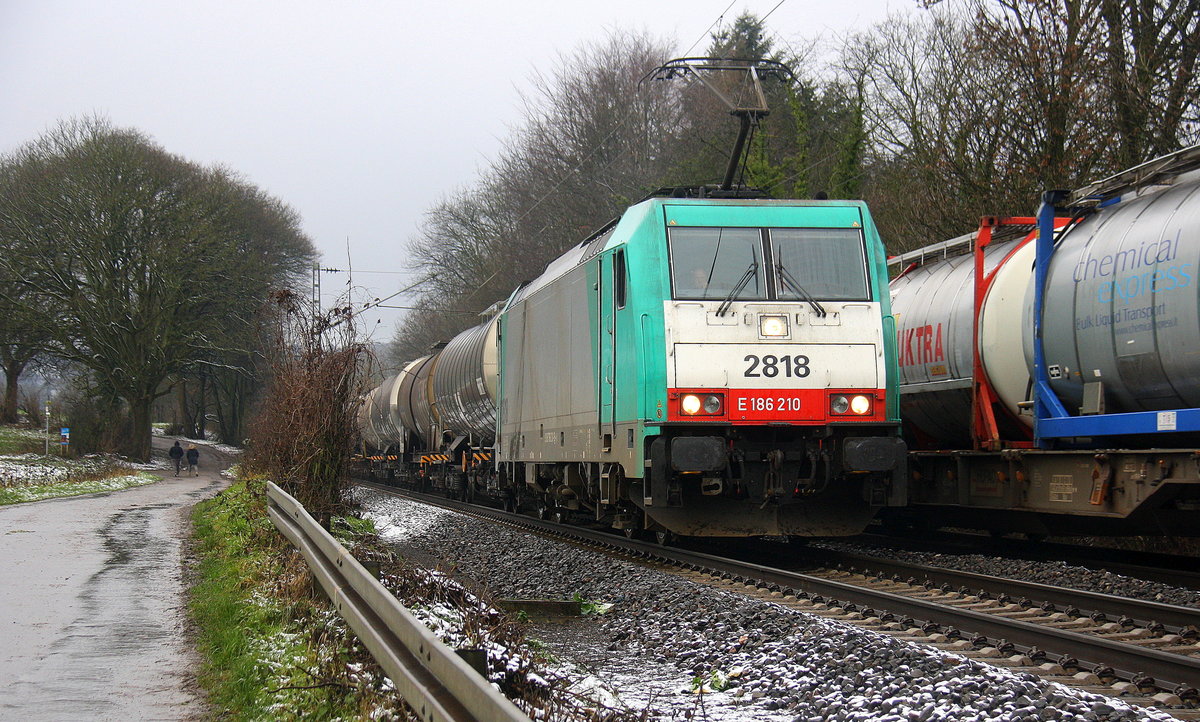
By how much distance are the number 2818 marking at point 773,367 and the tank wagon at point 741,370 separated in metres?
0.01

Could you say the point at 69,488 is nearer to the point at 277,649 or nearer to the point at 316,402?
the point at 316,402

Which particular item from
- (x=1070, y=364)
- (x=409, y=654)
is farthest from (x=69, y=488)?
(x=409, y=654)

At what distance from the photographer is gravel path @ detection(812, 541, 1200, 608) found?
8.05 meters

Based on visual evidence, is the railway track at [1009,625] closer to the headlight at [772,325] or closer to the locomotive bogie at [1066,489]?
the locomotive bogie at [1066,489]

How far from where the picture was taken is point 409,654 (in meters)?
4.42

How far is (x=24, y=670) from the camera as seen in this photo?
19.7ft

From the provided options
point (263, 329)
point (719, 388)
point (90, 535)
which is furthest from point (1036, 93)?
point (90, 535)

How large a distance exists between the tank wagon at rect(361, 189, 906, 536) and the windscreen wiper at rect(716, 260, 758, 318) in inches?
0.6

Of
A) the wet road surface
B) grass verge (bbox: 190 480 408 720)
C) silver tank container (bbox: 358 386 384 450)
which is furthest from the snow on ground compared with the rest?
grass verge (bbox: 190 480 408 720)

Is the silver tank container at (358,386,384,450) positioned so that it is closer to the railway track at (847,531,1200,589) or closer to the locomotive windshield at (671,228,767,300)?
the railway track at (847,531,1200,589)

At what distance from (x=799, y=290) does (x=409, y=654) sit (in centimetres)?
623

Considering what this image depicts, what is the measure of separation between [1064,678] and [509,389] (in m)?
10.6

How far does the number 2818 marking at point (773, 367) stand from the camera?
9461 millimetres

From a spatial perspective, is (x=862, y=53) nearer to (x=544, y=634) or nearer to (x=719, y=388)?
(x=719, y=388)
